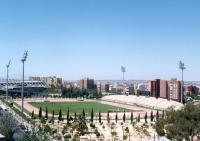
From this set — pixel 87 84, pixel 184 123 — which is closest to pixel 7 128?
pixel 184 123

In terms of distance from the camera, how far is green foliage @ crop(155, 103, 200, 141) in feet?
87.3

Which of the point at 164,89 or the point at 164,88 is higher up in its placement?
the point at 164,88

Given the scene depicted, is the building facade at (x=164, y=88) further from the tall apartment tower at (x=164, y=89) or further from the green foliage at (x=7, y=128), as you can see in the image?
the green foliage at (x=7, y=128)

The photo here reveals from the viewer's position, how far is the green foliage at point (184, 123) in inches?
1048

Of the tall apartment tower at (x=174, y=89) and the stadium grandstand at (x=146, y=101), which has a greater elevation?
the tall apartment tower at (x=174, y=89)

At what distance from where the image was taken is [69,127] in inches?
1682

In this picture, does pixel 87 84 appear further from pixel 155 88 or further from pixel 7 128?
pixel 7 128

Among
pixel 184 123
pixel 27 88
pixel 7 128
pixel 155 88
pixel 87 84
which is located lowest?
pixel 7 128

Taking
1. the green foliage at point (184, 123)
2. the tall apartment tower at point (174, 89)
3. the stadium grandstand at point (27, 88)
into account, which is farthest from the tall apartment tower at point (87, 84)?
the green foliage at point (184, 123)

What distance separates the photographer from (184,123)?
88.0 ft

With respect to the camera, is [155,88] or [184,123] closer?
[184,123]

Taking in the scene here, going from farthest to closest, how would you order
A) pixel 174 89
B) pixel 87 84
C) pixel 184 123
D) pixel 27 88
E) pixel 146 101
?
pixel 87 84 < pixel 27 88 < pixel 174 89 < pixel 146 101 < pixel 184 123

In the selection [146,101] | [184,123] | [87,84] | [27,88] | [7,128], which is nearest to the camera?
[184,123]

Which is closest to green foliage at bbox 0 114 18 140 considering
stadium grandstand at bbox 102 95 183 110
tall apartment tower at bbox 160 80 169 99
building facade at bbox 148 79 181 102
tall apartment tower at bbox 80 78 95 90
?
stadium grandstand at bbox 102 95 183 110
